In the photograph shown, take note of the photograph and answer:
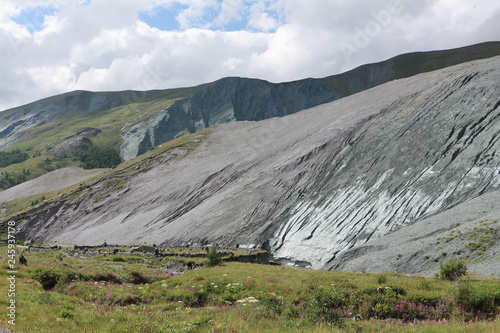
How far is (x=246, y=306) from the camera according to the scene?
53.4 feet

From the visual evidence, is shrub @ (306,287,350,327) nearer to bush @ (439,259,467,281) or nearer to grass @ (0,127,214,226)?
bush @ (439,259,467,281)

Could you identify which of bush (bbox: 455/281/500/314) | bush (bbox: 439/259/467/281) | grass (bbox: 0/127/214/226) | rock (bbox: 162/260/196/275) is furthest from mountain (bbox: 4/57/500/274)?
rock (bbox: 162/260/196/275)

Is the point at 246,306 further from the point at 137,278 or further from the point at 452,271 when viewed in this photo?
the point at 452,271

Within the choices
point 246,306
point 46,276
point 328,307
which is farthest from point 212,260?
point 328,307

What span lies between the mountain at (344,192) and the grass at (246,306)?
16.0 metres

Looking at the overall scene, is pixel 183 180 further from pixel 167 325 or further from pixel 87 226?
pixel 167 325

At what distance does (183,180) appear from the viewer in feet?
324

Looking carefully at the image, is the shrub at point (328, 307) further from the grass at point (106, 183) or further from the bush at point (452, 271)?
the grass at point (106, 183)

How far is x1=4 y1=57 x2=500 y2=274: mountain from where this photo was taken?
141 feet

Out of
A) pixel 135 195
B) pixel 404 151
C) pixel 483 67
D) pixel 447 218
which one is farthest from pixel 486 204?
pixel 135 195

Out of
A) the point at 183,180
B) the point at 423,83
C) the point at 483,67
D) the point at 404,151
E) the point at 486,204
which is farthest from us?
the point at 183,180

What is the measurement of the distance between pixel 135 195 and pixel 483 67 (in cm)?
9611

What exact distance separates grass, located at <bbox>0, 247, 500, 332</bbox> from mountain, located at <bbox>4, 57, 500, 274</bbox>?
16.0 meters

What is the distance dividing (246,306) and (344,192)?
47691 mm
